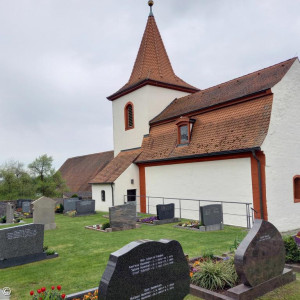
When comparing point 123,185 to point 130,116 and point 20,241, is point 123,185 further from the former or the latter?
point 20,241

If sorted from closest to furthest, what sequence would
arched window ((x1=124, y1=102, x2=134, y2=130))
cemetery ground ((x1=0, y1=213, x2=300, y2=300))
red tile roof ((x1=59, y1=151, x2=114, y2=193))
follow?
cemetery ground ((x1=0, y1=213, x2=300, y2=300))
arched window ((x1=124, y1=102, x2=134, y2=130))
red tile roof ((x1=59, y1=151, x2=114, y2=193))

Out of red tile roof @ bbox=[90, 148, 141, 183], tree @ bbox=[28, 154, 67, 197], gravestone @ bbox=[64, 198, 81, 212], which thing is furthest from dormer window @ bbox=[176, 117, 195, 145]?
tree @ bbox=[28, 154, 67, 197]

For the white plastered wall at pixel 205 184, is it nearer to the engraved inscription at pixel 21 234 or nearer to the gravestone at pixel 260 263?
the gravestone at pixel 260 263

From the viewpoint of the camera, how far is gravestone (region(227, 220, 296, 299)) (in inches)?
211

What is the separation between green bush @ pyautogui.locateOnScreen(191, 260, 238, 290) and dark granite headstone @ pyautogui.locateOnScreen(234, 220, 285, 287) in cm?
49

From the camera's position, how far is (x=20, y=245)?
27.8 ft

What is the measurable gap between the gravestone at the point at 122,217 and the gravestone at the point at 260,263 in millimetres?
8384

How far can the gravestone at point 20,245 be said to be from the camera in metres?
8.19

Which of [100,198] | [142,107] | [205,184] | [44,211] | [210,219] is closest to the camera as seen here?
[210,219]

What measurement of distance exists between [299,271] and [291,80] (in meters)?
10.4

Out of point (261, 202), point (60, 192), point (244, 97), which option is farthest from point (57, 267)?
point (60, 192)

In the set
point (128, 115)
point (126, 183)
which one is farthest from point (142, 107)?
point (126, 183)

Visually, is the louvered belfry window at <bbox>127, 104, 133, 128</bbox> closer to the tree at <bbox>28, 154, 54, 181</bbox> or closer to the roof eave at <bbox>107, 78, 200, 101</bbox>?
the roof eave at <bbox>107, 78, 200, 101</bbox>

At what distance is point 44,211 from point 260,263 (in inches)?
433
